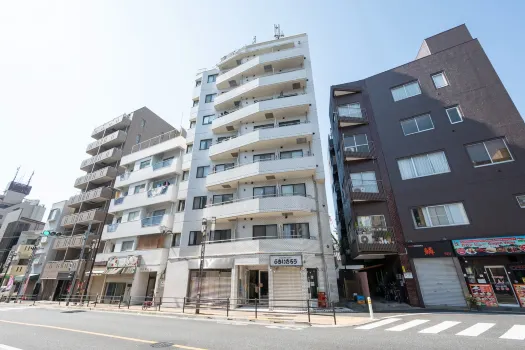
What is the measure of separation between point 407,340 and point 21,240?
60120mm

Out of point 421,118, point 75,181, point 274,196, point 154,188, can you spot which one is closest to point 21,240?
point 75,181

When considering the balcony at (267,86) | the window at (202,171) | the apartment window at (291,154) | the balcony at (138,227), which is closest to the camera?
the apartment window at (291,154)

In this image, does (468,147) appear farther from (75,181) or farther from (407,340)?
(75,181)

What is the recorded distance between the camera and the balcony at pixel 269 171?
21234 mm

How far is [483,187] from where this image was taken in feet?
54.3

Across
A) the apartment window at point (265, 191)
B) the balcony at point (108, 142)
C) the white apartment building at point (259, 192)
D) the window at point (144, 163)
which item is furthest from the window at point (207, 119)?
the balcony at point (108, 142)

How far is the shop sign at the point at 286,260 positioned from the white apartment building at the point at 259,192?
0.24ft

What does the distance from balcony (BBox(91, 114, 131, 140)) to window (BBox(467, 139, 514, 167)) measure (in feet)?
143

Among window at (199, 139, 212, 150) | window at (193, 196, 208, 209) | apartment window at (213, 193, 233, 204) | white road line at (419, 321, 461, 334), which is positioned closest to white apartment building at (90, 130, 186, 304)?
window at (199, 139, 212, 150)

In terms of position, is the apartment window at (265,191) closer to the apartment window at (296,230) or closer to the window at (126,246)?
the apartment window at (296,230)

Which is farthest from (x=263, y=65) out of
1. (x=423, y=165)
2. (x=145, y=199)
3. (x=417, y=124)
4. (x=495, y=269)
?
(x=495, y=269)

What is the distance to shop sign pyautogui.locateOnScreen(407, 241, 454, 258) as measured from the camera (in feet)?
53.0

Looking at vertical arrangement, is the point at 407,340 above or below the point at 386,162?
below

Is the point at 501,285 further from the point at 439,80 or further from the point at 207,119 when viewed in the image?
the point at 207,119
